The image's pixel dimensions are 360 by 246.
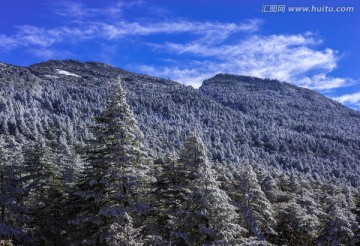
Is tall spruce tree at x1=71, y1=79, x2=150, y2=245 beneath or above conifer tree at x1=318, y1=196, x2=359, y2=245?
above

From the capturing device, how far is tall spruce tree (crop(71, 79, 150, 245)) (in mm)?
20531

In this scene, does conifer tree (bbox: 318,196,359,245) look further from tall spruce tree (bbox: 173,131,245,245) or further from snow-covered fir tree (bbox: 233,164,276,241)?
tall spruce tree (bbox: 173,131,245,245)

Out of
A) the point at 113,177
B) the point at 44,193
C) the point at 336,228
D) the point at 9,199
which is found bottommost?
the point at 336,228

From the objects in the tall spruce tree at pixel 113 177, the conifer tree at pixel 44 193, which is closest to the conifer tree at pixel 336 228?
the tall spruce tree at pixel 113 177

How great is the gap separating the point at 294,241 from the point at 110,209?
27.7 metres

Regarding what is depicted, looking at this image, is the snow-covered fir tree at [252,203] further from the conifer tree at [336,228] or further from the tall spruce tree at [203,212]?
the tall spruce tree at [203,212]

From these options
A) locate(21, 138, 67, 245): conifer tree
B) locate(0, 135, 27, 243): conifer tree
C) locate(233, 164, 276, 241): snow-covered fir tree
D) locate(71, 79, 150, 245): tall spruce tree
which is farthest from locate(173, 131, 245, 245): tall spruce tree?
locate(0, 135, 27, 243): conifer tree

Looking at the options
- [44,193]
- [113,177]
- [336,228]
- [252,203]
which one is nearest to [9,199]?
[44,193]

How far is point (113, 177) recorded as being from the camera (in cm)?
2053

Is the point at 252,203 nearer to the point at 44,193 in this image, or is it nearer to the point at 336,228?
the point at 336,228

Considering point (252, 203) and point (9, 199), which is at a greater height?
point (252, 203)

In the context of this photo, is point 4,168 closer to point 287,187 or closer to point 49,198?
point 49,198

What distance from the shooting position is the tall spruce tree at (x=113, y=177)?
20.5 metres

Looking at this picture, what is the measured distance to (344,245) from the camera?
34781mm
